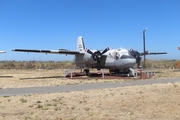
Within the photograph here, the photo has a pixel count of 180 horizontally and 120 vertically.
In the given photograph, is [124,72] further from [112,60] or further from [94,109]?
[94,109]

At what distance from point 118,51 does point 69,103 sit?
19476 millimetres

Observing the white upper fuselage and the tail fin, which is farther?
the tail fin

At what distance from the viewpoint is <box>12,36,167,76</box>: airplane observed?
28455mm

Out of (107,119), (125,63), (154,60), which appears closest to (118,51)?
(125,63)

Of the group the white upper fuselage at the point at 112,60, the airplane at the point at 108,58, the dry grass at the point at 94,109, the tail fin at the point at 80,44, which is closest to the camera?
the dry grass at the point at 94,109

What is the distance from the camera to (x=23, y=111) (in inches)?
351

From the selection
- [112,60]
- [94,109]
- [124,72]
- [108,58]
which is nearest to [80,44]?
[108,58]

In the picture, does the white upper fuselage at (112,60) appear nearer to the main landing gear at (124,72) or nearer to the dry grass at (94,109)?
the main landing gear at (124,72)

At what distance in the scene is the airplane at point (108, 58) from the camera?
93.4 feet

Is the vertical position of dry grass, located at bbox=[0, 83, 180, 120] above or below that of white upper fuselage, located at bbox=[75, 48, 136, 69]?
below

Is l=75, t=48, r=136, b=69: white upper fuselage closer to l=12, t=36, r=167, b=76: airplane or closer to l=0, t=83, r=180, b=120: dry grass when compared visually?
l=12, t=36, r=167, b=76: airplane

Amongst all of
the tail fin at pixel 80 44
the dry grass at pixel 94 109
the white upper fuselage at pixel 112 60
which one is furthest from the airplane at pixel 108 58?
the dry grass at pixel 94 109

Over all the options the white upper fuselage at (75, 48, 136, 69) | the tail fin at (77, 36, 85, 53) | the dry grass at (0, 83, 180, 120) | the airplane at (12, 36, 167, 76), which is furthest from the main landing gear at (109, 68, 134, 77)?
the dry grass at (0, 83, 180, 120)

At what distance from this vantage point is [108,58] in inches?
1191
